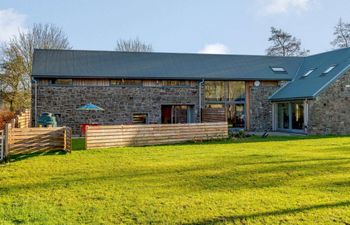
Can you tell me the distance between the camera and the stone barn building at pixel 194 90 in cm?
2009

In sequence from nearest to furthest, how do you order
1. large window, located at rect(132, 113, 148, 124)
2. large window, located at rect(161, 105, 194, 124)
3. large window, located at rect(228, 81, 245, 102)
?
1. large window, located at rect(132, 113, 148, 124)
2. large window, located at rect(161, 105, 194, 124)
3. large window, located at rect(228, 81, 245, 102)

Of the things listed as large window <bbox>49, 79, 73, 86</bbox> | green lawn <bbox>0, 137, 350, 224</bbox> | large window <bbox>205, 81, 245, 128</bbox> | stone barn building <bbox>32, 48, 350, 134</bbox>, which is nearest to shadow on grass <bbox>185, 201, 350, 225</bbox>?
green lawn <bbox>0, 137, 350, 224</bbox>

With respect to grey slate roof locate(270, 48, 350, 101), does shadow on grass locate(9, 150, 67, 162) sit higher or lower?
lower

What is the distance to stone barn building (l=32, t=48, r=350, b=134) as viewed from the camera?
20.1 meters

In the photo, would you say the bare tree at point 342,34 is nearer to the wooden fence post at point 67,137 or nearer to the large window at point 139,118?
the large window at point 139,118

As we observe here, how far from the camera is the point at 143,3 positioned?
54.6 feet

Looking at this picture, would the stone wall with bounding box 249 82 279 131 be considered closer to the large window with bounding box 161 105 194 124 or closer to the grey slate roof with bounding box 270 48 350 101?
the grey slate roof with bounding box 270 48 350 101

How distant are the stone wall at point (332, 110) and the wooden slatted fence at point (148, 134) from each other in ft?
19.9

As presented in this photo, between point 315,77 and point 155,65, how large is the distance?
977 cm

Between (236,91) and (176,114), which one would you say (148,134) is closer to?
(176,114)

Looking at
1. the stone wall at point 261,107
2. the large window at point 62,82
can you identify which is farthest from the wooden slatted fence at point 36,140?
the stone wall at point 261,107

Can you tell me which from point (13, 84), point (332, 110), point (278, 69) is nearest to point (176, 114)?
point (278, 69)

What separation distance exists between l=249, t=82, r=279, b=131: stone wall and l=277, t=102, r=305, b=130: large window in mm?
630

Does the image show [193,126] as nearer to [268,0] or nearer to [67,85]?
[268,0]
